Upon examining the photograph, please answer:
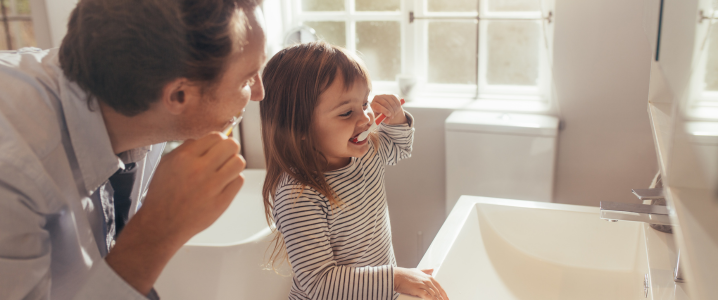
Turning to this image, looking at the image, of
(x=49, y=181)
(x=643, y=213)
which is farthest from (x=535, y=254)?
(x=49, y=181)

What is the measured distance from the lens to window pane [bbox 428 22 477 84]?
6.84 feet

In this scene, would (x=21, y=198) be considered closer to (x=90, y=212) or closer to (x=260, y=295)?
(x=90, y=212)

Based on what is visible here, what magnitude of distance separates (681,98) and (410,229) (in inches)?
70.3

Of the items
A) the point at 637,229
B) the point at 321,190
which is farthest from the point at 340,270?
the point at 637,229

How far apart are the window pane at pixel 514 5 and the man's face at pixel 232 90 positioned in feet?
5.00

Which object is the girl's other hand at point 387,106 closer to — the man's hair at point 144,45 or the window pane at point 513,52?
the man's hair at point 144,45

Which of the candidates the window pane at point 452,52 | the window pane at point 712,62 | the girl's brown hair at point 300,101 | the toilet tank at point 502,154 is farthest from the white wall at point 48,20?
the window pane at point 712,62

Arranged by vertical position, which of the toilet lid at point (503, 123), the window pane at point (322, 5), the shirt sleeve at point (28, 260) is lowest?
the toilet lid at point (503, 123)

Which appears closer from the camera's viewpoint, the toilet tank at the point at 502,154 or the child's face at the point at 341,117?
the child's face at the point at 341,117

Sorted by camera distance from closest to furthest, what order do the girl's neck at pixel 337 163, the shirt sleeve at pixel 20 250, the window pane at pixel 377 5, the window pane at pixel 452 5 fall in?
the shirt sleeve at pixel 20 250, the girl's neck at pixel 337 163, the window pane at pixel 452 5, the window pane at pixel 377 5

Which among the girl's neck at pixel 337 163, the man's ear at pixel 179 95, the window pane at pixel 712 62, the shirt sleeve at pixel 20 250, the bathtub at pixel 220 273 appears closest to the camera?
the window pane at pixel 712 62

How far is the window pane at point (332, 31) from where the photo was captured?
2279 millimetres

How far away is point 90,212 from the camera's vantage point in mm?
711

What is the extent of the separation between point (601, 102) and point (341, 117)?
1159 millimetres
